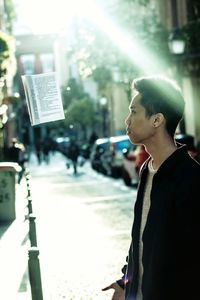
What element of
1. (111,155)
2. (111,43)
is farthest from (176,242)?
(111,43)

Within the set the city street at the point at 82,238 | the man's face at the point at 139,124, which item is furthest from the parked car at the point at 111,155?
the man's face at the point at 139,124

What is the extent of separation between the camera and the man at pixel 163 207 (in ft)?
10.3

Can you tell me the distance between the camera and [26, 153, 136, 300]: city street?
8.35 metres

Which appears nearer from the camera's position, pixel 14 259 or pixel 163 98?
pixel 163 98

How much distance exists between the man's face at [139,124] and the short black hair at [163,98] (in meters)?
0.04

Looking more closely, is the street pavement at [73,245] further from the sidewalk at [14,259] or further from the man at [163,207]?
the man at [163,207]

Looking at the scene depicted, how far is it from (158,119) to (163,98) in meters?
0.10

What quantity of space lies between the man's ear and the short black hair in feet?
0.05

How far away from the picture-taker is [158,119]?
335 centimetres

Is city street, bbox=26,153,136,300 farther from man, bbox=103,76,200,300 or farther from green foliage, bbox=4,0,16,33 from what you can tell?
green foliage, bbox=4,0,16,33

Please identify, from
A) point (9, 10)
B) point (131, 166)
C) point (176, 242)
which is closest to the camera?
point (176, 242)

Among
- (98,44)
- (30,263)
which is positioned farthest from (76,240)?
(98,44)

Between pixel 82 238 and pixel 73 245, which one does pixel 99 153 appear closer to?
pixel 82 238

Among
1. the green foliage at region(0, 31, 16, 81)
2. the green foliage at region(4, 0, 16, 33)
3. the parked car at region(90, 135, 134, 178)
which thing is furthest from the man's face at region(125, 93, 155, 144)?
the green foliage at region(4, 0, 16, 33)
